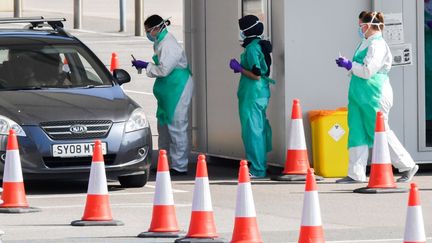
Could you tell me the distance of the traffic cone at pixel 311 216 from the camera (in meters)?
10.5

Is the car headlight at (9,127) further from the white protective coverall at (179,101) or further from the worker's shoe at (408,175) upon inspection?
the worker's shoe at (408,175)

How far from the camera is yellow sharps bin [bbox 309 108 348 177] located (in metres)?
16.1

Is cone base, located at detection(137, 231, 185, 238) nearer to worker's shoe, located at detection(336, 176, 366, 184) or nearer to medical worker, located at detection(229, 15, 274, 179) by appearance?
worker's shoe, located at detection(336, 176, 366, 184)

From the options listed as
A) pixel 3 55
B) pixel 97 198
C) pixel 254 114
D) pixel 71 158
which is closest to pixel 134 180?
pixel 71 158

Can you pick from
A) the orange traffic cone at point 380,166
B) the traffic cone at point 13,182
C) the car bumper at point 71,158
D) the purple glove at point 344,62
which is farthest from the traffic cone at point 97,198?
the purple glove at point 344,62

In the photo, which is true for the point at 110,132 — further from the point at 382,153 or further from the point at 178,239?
the point at 178,239

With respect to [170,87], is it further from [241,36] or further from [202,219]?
[202,219]

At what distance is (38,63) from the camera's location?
15977 mm

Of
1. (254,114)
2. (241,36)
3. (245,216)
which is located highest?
(241,36)

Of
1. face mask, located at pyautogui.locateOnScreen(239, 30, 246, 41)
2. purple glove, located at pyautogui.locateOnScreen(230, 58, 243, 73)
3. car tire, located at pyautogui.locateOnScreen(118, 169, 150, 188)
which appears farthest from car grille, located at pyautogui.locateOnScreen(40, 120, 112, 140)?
face mask, located at pyautogui.locateOnScreen(239, 30, 246, 41)

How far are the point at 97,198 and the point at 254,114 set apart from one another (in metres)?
4.06

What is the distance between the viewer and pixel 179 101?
16953 millimetres

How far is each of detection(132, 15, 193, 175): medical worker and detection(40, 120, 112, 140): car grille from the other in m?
1.93

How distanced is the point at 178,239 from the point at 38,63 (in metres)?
4.90
